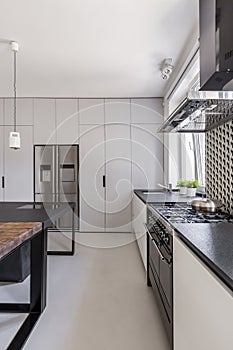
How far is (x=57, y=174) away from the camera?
5.82 meters

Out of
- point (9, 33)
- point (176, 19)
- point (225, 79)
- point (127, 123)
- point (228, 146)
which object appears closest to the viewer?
point (225, 79)

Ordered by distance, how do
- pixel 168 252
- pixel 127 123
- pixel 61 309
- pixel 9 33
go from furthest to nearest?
pixel 127 123 < pixel 9 33 < pixel 61 309 < pixel 168 252

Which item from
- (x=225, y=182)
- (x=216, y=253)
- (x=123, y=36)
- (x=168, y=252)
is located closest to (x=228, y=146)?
(x=225, y=182)

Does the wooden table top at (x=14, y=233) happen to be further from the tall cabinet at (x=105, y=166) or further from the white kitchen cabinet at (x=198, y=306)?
the tall cabinet at (x=105, y=166)

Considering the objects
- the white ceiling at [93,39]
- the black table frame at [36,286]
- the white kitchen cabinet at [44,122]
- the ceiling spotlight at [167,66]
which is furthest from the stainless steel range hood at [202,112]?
the white kitchen cabinet at [44,122]

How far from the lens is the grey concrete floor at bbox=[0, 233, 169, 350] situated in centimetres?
208

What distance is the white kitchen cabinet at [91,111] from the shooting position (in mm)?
5812

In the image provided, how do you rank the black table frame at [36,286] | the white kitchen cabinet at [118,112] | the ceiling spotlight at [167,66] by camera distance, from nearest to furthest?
the black table frame at [36,286] → the ceiling spotlight at [167,66] → the white kitchen cabinet at [118,112]

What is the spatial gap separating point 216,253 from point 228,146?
1328 millimetres

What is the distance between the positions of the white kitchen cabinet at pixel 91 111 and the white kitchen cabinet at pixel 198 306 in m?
4.46

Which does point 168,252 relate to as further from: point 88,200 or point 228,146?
point 88,200

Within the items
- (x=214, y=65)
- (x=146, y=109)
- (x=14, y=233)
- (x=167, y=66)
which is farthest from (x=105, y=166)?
(x=214, y=65)

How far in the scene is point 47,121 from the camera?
19.1ft

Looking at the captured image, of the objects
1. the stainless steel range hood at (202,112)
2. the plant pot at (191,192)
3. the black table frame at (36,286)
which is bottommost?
the black table frame at (36,286)
